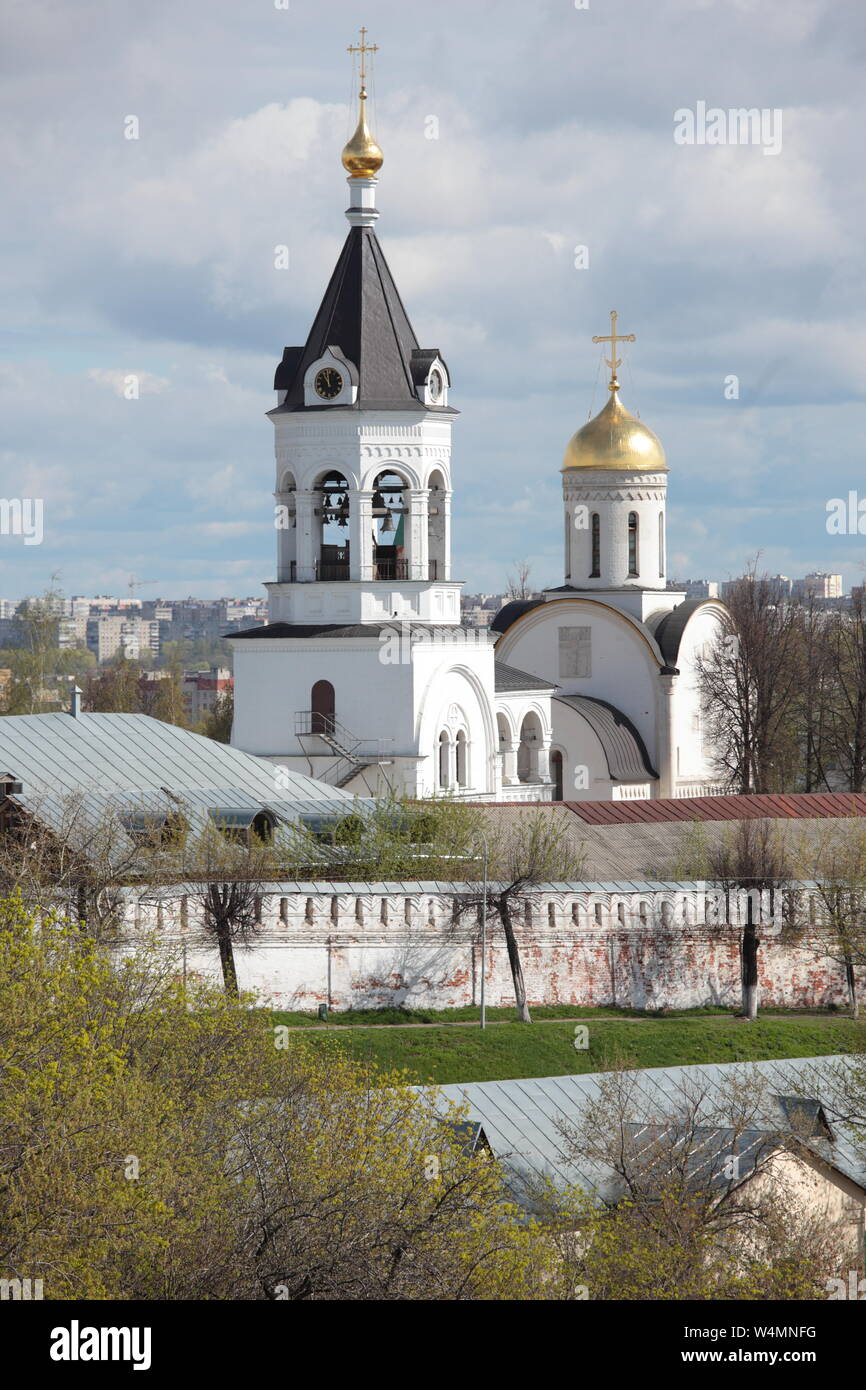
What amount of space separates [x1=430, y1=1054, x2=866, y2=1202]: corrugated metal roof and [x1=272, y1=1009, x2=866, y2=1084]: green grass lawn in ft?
3.64

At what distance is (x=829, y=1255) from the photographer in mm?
13719

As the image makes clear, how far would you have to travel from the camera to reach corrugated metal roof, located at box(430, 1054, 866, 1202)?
14.8 m

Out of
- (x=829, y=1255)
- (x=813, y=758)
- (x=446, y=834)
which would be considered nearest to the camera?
(x=829, y=1255)

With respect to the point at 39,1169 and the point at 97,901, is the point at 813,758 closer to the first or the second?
the point at 97,901

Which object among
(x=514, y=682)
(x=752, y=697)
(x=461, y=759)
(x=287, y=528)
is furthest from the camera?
(x=752, y=697)

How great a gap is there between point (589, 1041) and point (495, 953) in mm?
1324

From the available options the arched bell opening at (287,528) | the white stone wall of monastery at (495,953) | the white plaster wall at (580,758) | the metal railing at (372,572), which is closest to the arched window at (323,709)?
the metal railing at (372,572)

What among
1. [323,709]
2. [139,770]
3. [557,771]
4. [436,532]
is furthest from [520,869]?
[557,771]

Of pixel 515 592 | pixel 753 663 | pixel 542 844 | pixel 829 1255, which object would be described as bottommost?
pixel 829 1255

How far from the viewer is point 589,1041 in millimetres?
20438

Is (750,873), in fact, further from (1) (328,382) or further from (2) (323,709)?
(1) (328,382)
